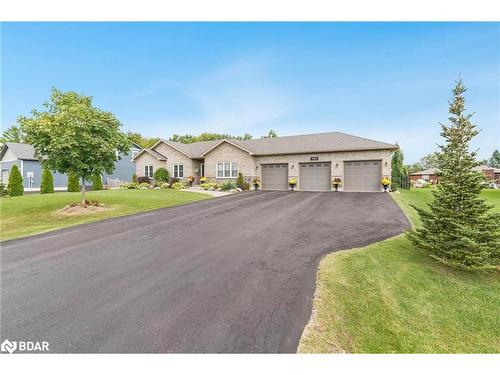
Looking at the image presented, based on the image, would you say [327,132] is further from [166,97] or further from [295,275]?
[295,275]

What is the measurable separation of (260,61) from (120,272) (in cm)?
1487

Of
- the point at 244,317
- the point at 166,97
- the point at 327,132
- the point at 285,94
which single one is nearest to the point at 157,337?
the point at 244,317

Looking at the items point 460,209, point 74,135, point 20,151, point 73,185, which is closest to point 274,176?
point 74,135

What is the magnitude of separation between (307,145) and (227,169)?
29.9ft

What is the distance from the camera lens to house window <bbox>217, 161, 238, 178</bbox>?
26.2m

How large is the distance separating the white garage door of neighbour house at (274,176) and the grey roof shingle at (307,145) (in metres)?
1.56

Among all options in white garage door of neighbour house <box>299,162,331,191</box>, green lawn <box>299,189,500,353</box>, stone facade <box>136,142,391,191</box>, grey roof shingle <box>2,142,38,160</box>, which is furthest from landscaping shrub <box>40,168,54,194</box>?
green lawn <box>299,189,500,353</box>

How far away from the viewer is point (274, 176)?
82.9ft

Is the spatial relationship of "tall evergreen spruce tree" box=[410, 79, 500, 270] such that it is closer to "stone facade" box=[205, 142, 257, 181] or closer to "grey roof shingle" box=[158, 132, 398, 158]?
"grey roof shingle" box=[158, 132, 398, 158]

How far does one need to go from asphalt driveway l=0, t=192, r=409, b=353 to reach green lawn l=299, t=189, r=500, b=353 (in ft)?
1.29

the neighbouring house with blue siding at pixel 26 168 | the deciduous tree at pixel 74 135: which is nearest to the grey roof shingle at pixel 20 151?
the neighbouring house with blue siding at pixel 26 168

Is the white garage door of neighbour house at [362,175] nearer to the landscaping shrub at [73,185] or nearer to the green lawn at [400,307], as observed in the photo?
the green lawn at [400,307]

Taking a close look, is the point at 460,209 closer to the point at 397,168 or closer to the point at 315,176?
the point at 315,176

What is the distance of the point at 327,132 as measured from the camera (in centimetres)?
2736
